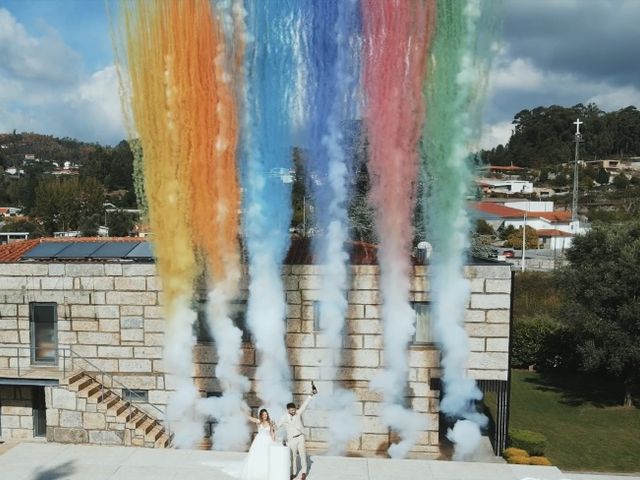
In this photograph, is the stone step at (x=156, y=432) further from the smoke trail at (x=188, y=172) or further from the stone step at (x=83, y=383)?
the stone step at (x=83, y=383)

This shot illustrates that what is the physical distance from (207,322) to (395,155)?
22.8ft

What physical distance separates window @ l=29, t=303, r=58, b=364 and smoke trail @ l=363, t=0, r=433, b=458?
9274 millimetres

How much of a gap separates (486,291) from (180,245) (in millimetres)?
8487

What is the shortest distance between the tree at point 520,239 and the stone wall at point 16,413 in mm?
51422

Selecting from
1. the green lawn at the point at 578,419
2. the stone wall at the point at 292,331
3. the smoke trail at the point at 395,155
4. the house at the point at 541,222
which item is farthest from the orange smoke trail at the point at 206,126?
the house at the point at 541,222

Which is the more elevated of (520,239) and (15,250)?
(15,250)

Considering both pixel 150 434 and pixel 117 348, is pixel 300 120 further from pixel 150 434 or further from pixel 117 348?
pixel 150 434

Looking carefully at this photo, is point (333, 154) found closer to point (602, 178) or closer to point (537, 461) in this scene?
point (537, 461)

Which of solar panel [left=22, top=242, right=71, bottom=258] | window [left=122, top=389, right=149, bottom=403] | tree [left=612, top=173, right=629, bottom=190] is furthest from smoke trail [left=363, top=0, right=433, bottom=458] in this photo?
tree [left=612, top=173, right=629, bottom=190]

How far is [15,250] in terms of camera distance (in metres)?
18.9

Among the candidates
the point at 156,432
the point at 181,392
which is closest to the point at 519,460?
the point at 181,392

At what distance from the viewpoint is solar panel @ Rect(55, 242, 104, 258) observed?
1727cm

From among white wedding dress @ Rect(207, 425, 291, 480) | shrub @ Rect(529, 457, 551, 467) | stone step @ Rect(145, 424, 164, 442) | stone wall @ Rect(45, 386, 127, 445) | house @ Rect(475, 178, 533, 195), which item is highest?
house @ Rect(475, 178, 533, 195)

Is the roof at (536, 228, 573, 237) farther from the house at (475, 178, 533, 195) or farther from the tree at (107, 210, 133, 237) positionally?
the tree at (107, 210, 133, 237)
